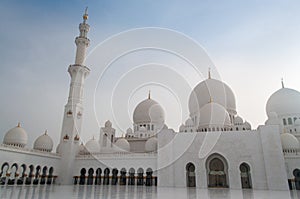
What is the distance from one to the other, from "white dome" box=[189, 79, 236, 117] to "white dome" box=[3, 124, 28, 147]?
46.6ft

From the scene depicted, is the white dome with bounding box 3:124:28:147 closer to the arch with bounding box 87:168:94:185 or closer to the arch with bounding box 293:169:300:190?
the arch with bounding box 87:168:94:185

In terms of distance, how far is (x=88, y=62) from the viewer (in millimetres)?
21562

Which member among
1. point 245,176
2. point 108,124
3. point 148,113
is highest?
point 148,113

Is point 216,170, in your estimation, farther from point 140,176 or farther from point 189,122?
point 140,176

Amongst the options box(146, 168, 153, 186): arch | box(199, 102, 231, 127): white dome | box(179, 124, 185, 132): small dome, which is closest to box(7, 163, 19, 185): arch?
box(146, 168, 153, 186): arch

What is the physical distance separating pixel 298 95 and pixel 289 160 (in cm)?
897

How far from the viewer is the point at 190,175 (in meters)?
15.7

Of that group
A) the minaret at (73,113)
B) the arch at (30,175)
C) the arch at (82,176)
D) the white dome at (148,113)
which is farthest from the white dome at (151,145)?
the arch at (30,175)

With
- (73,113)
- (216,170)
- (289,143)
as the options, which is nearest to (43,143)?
(73,113)

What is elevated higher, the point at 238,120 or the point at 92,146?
the point at 238,120

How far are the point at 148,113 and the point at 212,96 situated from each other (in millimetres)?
7666

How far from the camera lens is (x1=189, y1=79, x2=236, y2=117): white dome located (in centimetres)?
1989

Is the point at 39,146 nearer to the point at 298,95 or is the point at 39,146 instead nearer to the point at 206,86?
the point at 206,86

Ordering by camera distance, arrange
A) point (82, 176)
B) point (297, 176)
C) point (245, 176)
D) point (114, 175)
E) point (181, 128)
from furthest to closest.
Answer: point (181, 128) → point (82, 176) → point (114, 175) → point (245, 176) → point (297, 176)
